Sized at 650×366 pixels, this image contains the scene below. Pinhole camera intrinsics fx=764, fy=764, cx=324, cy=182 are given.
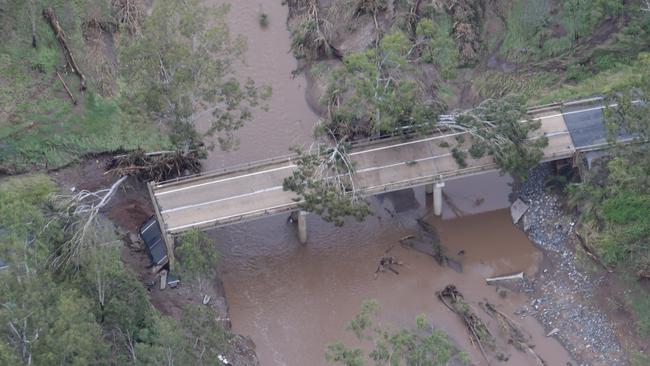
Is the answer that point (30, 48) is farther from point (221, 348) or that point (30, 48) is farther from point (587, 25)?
point (587, 25)

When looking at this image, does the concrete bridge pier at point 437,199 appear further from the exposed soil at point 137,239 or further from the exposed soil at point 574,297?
the exposed soil at point 137,239

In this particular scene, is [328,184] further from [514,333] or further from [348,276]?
[514,333]

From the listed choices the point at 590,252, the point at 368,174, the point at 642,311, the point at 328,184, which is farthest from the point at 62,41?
the point at 642,311

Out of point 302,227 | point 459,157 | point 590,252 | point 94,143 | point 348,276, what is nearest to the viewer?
point 459,157

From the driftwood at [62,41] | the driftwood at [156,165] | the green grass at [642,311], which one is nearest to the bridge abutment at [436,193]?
the green grass at [642,311]

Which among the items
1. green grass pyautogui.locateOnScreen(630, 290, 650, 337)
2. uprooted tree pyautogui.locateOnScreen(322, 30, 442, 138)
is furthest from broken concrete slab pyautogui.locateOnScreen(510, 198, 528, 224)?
green grass pyautogui.locateOnScreen(630, 290, 650, 337)

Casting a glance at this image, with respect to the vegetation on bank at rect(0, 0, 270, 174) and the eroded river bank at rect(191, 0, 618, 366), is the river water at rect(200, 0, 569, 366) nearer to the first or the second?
the eroded river bank at rect(191, 0, 618, 366)
